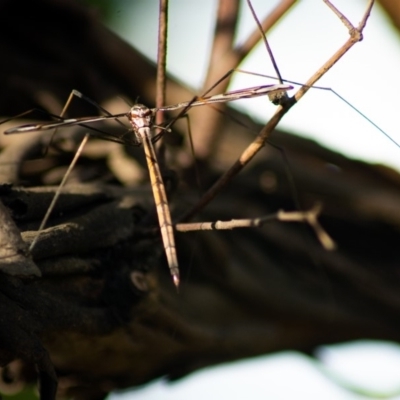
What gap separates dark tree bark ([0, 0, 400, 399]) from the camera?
1078mm

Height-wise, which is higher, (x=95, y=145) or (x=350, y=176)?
(x=350, y=176)

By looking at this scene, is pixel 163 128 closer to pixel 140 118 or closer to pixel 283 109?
pixel 140 118

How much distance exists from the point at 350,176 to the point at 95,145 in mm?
529

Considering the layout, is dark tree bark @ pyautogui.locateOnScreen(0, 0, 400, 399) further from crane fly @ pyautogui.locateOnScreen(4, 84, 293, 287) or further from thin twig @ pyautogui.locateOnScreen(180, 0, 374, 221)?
thin twig @ pyautogui.locateOnScreen(180, 0, 374, 221)

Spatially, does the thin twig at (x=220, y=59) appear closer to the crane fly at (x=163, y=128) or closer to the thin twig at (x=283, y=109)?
the crane fly at (x=163, y=128)

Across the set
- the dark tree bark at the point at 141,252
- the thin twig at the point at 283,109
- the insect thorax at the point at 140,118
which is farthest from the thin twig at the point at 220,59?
the thin twig at the point at 283,109

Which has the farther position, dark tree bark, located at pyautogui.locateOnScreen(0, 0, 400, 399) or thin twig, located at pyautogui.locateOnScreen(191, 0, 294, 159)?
thin twig, located at pyautogui.locateOnScreen(191, 0, 294, 159)

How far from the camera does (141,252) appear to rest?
4.05ft

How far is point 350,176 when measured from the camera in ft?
6.04

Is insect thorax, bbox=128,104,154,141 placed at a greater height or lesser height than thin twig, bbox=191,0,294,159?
lesser

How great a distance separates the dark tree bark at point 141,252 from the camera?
108cm

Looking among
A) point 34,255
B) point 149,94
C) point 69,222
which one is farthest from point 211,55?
point 34,255

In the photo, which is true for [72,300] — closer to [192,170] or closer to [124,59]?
[192,170]

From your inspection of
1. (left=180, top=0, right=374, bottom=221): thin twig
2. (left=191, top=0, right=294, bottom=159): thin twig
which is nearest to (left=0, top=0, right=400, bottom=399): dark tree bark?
(left=191, top=0, right=294, bottom=159): thin twig
